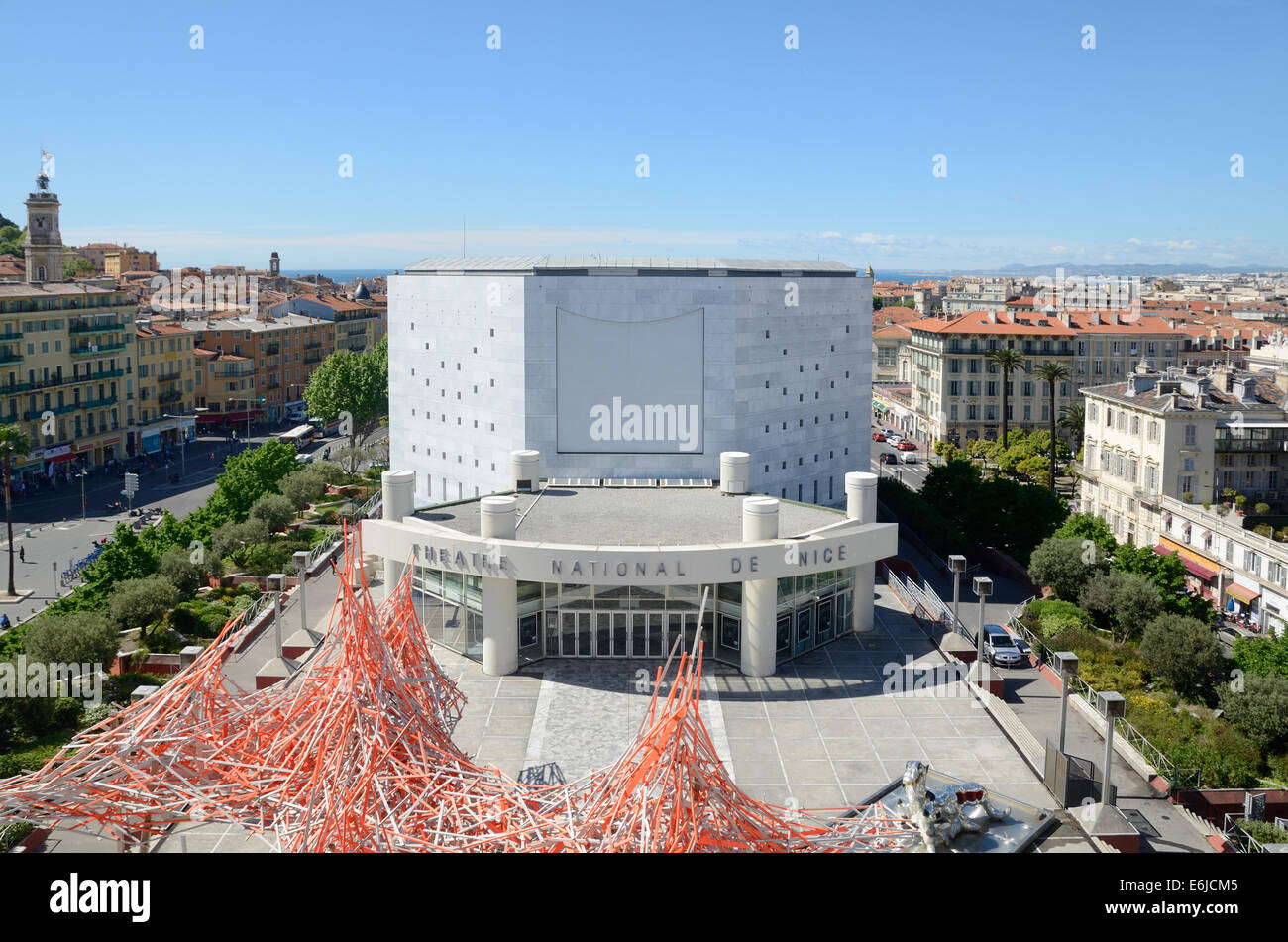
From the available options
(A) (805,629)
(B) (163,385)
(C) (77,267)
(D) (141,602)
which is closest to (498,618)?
(A) (805,629)

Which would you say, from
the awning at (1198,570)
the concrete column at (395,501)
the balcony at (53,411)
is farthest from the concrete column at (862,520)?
the balcony at (53,411)

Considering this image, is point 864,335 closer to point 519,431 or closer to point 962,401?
point 519,431

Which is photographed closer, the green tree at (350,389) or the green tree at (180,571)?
the green tree at (180,571)

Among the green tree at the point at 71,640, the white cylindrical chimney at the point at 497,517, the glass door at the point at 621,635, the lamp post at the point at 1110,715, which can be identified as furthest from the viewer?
the glass door at the point at 621,635

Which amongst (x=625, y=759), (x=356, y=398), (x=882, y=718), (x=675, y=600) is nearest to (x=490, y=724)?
(x=675, y=600)

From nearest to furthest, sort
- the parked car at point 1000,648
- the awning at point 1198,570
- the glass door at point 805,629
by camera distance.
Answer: the glass door at point 805,629, the parked car at point 1000,648, the awning at point 1198,570

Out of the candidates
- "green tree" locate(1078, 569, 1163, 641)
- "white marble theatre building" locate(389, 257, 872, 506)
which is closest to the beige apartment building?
"green tree" locate(1078, 569, 1163, 641)

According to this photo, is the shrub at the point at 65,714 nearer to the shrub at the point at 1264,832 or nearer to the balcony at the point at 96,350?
the shrub at the point at 1264,832
